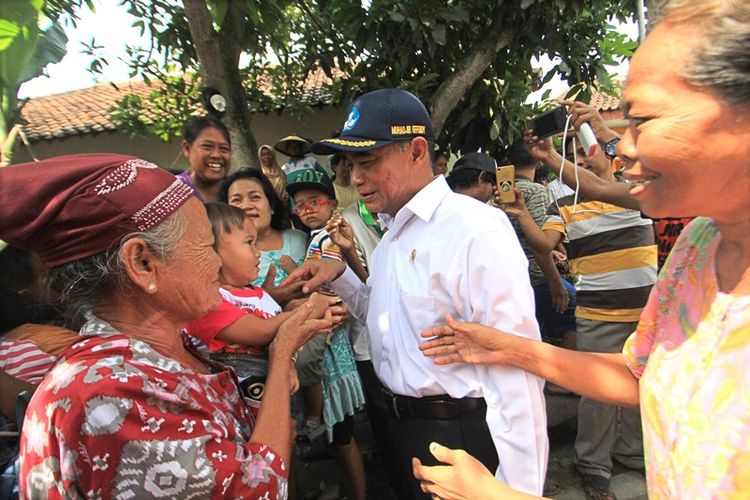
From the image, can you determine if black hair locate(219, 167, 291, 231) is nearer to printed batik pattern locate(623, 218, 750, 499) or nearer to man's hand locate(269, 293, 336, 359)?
man's hand locate(269, 293, 336, 359)

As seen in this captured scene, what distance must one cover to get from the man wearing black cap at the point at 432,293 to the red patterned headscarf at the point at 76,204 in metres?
0.87

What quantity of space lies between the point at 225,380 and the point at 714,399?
1.26 metres

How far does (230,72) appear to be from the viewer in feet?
11.8

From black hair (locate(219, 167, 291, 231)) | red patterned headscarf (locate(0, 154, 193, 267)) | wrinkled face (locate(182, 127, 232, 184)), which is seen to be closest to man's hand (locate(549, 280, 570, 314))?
black hair (locate(219, 167, 291, 231))

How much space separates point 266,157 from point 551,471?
11.0ft

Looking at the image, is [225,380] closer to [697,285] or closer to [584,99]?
[697,285]

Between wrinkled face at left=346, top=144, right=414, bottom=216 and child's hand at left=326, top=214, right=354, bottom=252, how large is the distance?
366mm

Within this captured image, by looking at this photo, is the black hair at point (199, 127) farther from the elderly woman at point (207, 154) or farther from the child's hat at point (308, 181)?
the child's hat at point (308, 181)

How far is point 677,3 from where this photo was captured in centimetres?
90

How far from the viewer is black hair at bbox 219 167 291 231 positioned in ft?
9.24

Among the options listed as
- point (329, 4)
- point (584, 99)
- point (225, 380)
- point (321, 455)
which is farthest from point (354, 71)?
point (225, 380)

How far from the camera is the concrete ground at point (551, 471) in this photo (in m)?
3.06

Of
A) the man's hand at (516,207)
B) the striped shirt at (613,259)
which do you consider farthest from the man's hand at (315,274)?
the striped shirt at (613,259)

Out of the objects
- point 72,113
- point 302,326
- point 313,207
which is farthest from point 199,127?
point 72,113
